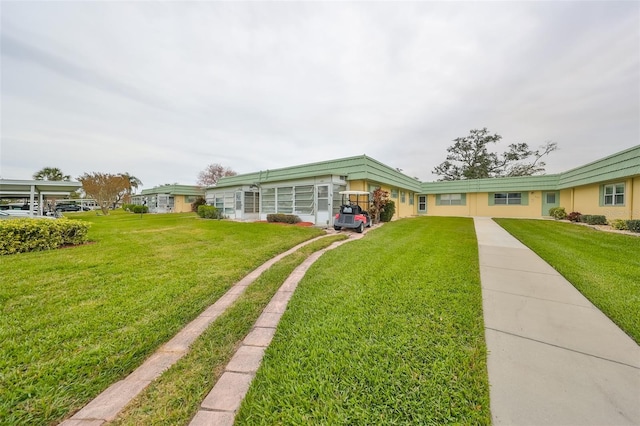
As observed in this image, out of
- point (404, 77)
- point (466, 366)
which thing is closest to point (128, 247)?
point (466, 366)

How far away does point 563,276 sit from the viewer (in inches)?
177

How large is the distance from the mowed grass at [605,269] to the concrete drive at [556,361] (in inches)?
7.3

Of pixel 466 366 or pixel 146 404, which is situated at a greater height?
pixel 466 366

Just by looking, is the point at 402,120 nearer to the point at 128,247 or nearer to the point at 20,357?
the point at 128,247

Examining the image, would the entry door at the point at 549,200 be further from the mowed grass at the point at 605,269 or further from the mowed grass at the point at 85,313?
the mowed grass at the point at 85,313

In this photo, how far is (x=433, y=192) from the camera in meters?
23.1

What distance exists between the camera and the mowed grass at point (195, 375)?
1.72 metres

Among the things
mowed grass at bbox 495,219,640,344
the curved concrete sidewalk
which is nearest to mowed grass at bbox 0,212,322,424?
the curved concrete sidewalk

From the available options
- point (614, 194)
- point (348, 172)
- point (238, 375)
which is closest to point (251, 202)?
point (348, 172)

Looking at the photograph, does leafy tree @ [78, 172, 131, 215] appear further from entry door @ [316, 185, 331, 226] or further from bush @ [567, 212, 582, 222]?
bush @ [567, 212, 582, 222]

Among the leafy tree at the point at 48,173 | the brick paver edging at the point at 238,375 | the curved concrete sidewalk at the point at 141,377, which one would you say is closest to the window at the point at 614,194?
the brick paver edging at the point at 238,375

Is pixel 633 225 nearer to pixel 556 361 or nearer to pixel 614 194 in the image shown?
pixel 614 194

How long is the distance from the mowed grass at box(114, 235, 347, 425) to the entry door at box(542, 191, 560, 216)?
25110 millimetres

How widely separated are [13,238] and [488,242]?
14489mm
